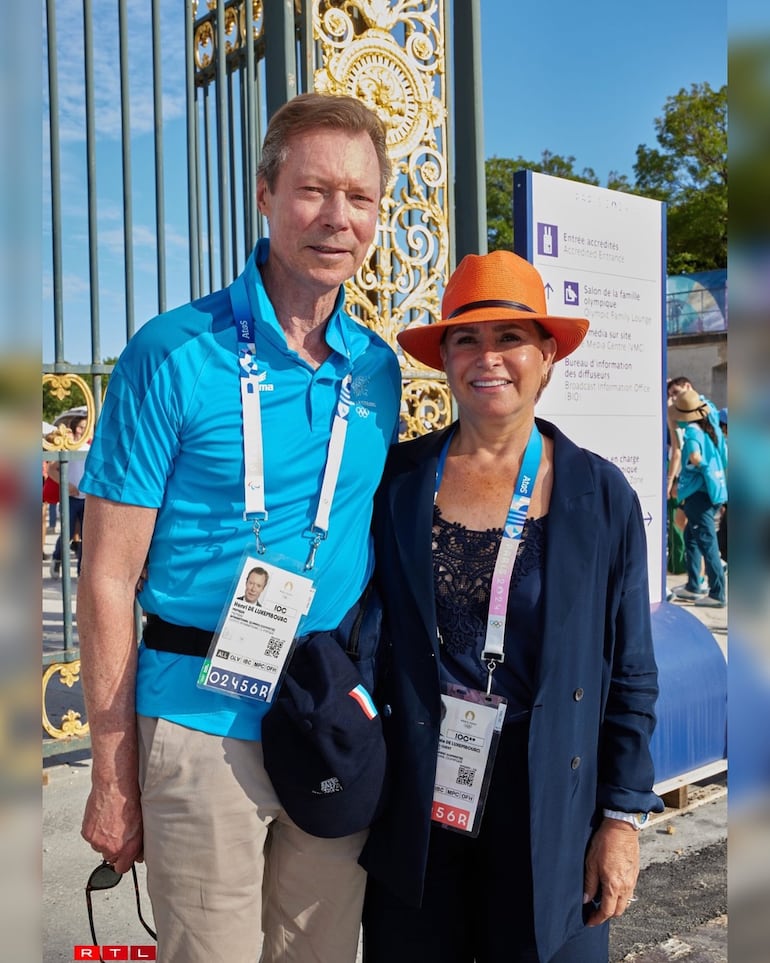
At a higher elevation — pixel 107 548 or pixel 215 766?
pixel 107 548

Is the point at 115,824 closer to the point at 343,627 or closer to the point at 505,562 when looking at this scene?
the point at 343,627

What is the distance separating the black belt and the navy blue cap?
173mm

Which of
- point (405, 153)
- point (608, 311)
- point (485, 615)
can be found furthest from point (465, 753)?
point (405, 153)

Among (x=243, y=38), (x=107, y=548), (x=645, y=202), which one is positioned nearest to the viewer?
(x=107, y=548)

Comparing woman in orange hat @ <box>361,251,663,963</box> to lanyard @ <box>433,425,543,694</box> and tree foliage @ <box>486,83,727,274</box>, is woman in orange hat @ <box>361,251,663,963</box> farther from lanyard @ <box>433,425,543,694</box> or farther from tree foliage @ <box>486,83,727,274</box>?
tree foliage @ <box>486,83,727,274</box>

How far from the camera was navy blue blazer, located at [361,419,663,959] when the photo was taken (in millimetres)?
1790

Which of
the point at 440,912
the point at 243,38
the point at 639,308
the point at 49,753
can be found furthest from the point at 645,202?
the point at 49,753

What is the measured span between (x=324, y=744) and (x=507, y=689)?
38cm

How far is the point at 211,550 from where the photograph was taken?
1.77 m

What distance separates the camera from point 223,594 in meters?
1.77

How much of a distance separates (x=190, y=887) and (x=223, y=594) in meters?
0.57

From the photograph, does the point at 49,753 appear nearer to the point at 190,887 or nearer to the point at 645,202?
the point at 190,887

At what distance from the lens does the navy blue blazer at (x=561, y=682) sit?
179 cm

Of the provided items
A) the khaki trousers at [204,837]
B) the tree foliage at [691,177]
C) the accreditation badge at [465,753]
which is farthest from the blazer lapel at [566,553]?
the tree foliage at [691,177]
